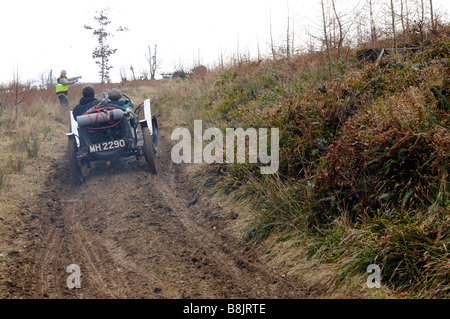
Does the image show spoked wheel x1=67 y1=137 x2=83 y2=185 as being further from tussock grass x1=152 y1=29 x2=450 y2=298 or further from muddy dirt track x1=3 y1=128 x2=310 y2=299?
tussock grass x1=152 y1=29 x2=450 y2=298

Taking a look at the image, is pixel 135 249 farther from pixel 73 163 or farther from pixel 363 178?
pixel 73 163

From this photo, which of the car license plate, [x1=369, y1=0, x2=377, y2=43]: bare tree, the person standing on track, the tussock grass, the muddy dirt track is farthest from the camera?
the person standing on track

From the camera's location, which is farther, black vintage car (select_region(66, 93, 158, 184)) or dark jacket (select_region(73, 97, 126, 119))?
dark jacket (select_region(73, 97, 126, 119))

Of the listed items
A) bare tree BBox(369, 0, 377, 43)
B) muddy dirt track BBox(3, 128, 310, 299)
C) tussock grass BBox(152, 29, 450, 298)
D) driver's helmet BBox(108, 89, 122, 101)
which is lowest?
muddy dirt track BBox(3, 128, 310, 299)

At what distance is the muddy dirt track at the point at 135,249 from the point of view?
3652 mm

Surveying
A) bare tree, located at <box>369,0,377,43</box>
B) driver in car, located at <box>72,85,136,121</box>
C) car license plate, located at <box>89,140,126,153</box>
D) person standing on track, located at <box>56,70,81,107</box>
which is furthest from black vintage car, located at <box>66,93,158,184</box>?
person standing on track, located at <box>56,70,81,107</box>

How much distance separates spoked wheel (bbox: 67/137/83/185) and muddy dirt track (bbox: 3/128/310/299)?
0.92ft

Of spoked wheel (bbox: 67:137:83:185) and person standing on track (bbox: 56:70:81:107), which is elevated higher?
person standing on track (bbox: 56:70:81:107)

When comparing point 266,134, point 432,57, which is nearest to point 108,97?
point 266,134

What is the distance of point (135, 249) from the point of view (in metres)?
4.54

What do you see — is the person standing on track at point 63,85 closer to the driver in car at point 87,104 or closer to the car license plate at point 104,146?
the driver in car at point 87,104

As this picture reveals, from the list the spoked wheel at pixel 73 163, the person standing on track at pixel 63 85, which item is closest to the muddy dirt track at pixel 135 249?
the spoked wheel at pixel 73 163

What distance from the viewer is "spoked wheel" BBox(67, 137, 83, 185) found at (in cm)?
752
